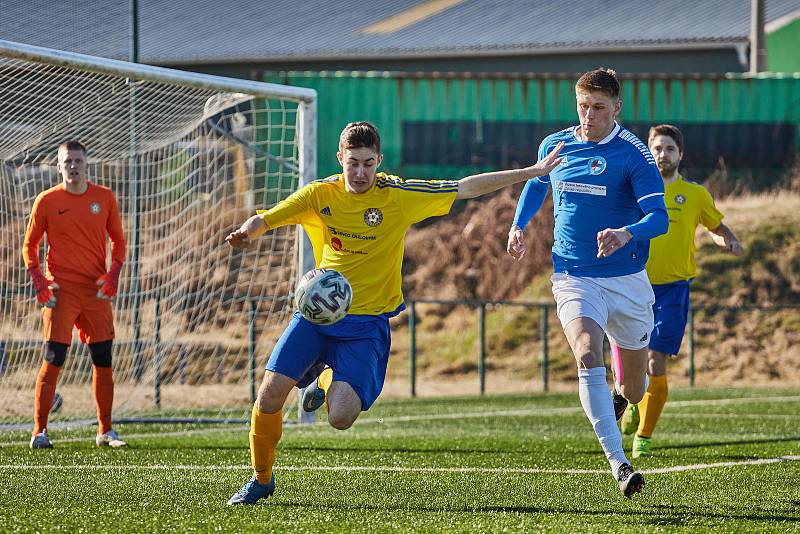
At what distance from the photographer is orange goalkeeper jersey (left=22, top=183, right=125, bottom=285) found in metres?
9.65

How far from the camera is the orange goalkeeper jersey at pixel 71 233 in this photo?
965cm

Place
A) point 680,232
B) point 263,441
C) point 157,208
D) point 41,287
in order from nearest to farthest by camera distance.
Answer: point 263,441 < point 680,232 < point 41,287 < point 157,208

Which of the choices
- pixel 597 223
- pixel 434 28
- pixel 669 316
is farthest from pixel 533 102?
pixel 597 223

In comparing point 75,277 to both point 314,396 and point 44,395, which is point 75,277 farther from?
point 314,396

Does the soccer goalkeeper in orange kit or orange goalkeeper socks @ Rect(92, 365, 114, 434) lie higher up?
the soccer goalkeeper in orange kit

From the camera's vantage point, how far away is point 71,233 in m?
9.70

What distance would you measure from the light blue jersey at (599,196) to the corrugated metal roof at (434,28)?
22801 millimetres

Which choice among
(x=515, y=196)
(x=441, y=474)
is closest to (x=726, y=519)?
(x=441, y=474)

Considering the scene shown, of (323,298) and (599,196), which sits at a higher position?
(599,196)

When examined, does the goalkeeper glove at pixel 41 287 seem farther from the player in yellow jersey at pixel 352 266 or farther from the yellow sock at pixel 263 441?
the yellow sock at pixel 263 441

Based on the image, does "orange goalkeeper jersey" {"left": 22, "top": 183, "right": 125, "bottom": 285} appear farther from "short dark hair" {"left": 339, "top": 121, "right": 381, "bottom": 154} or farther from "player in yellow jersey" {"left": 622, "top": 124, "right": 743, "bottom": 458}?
"player in yellow jersey" {"left": 622, "top": 124, "right": 743, "bottom": 458}

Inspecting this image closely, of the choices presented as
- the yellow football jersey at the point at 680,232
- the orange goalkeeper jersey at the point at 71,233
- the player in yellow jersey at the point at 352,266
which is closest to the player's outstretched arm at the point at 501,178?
the player in yellow jersey at the point at 352,266

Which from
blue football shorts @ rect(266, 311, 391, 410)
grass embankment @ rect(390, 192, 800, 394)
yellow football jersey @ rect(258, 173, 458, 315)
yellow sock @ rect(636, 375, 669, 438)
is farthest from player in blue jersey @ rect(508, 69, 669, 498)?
grass embankment @ rect(390, 192, 800, 394)

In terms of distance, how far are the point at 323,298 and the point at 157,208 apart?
8.67 m
